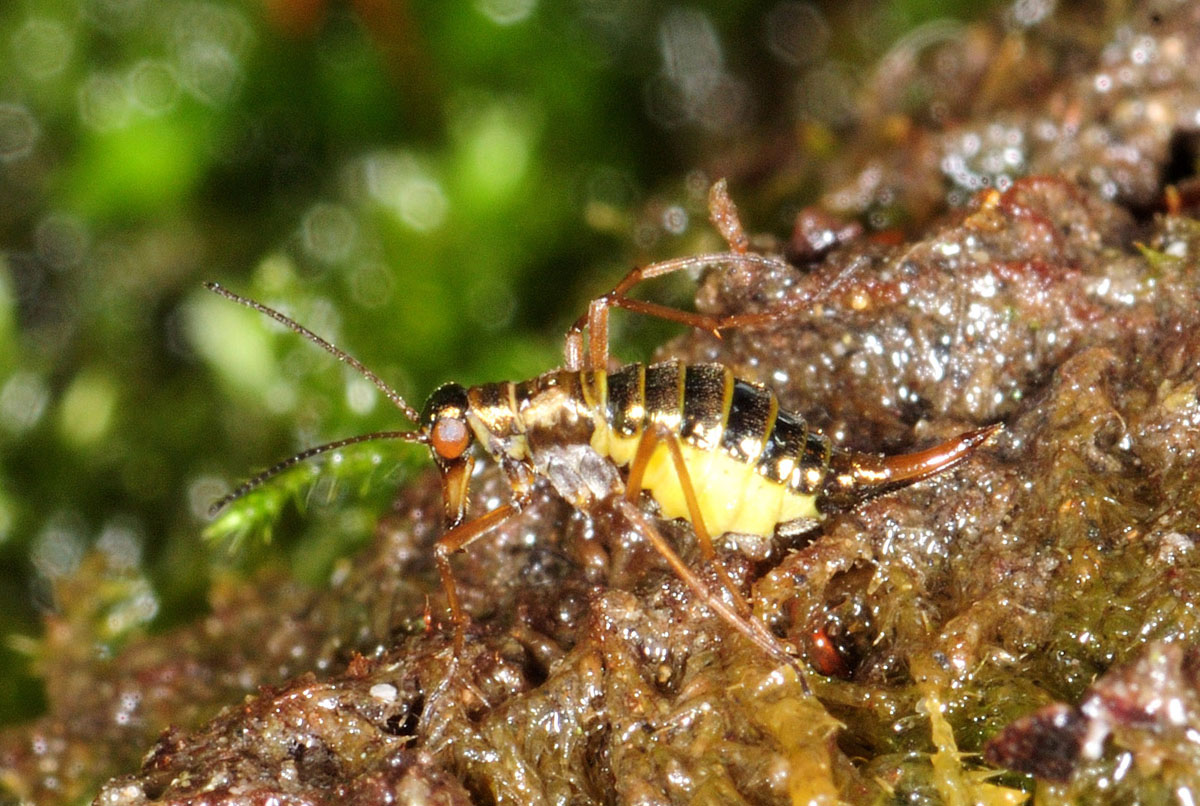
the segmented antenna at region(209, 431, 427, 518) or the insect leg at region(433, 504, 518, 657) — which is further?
the segmented antenna at region(209, 431, 427, 518)

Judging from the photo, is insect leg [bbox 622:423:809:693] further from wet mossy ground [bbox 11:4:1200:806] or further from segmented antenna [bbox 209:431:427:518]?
segmented antenna [bbox 209:431:427:518]

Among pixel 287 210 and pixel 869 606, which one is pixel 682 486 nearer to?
pixel 869 606

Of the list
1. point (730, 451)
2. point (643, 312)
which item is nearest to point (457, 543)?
point (730, 451)

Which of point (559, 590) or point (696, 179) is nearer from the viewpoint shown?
point (559, 590)

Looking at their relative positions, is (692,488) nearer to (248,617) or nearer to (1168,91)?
(248,617)

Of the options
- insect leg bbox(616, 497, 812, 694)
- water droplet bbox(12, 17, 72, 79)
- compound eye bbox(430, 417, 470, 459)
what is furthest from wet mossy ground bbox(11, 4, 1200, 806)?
water droplet bbox(12, 17, 72, 79)

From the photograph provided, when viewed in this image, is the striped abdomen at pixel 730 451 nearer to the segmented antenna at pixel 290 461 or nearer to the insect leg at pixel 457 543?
the insect leg at pixel 457 543

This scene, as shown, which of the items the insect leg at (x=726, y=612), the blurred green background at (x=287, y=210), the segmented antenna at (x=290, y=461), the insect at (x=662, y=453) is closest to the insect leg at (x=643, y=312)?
the insect at (x=662, y=453)

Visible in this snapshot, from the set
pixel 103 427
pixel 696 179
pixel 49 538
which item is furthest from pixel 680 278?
pixel 49 538
